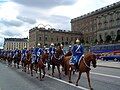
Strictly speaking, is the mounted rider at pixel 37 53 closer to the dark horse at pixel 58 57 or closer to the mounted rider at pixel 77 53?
the dark horse at pixel 58 57

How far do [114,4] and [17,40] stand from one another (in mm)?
87235

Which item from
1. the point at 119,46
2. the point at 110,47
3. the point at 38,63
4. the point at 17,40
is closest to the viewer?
the point at 38,63

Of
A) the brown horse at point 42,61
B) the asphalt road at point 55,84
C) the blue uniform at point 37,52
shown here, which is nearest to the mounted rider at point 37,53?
the blue uniform at point 37,52

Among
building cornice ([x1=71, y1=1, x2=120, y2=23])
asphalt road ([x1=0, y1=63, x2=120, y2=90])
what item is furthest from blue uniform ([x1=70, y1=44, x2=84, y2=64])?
building cornice ([x1=71, y1=1, x2=120, y2=23])

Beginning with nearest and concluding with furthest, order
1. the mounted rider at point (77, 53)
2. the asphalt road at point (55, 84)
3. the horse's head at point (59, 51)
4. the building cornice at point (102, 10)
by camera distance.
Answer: the asphalt road at point (55, 84)
the mounted rider at point (77, 53)
the horse's head at point (59, 51)
the building cornice at point (102, 10)

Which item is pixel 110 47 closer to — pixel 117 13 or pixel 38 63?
pixel 38 63

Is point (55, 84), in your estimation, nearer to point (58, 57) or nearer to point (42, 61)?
point (42, 61)

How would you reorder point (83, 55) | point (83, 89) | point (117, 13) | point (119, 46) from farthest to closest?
point (117, 13), point (119, 46), point (83, 55), point (83, 89)

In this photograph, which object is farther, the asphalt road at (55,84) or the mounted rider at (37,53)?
the mounted rider at (37,53)

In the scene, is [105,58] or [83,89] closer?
[83,89]

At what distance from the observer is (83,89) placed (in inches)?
590

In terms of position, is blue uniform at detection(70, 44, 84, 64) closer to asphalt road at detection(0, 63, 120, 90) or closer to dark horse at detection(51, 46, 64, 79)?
asphalt road at detection(0, 63, 120, 90)

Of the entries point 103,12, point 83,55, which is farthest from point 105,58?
point 103,12

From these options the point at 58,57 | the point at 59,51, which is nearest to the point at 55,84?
the point at 59,51
